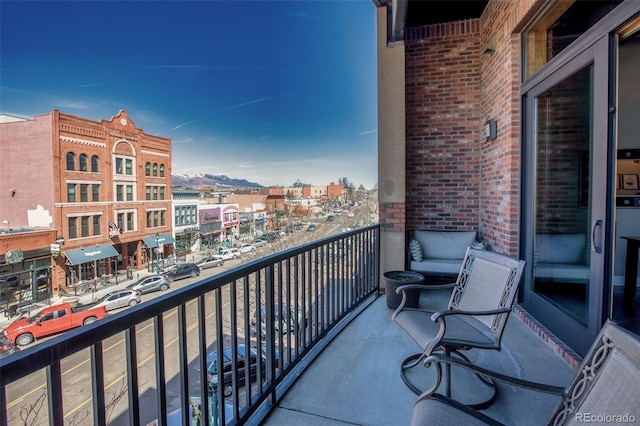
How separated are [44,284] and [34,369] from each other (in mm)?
12639

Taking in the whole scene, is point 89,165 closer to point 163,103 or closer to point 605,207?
point 605,207

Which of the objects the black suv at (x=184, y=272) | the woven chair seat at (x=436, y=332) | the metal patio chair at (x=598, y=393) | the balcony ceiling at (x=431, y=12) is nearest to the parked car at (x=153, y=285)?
the black suv at (x=184, y=272)

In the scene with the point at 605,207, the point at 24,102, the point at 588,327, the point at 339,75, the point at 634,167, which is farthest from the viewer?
the point at 339,75

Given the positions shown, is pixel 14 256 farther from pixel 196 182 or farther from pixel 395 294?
pixel 196 182

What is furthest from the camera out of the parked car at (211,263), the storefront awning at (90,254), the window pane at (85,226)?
the window pane at (85,226)

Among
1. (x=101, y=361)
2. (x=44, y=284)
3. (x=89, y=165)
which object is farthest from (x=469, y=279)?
(x=89, y=165)

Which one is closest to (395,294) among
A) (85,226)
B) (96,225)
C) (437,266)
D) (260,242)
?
(437,266)

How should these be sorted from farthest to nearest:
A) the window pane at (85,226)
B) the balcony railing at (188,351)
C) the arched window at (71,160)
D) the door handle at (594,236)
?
the window pane at (85,226) < the arched window at (71,160) < the door handle at (594,236) < the balcony railing at (188,351)

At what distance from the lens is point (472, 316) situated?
195 cm

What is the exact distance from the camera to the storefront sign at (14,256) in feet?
26.0

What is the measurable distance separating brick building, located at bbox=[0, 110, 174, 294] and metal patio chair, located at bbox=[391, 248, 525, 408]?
1289cm

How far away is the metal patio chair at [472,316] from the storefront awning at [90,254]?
533 inches

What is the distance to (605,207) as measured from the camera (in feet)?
5.66

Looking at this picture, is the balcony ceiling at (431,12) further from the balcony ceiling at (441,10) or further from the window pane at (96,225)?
the window pane at (96,225)
